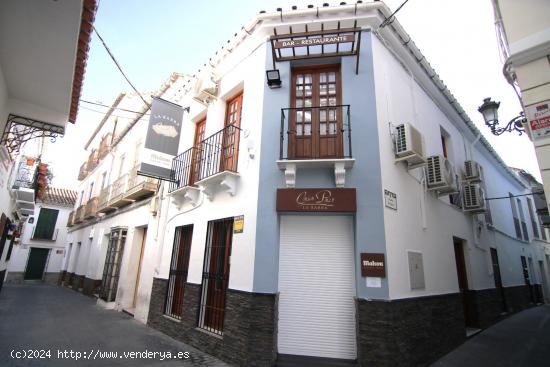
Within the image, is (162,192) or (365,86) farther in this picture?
(162,192)

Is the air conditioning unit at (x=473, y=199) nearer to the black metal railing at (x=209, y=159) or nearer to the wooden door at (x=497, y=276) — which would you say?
the wooden door at (x=497, y=276)

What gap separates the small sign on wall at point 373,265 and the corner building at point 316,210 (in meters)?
0.02

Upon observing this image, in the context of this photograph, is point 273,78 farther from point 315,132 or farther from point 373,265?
point 373,265

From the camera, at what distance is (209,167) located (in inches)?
282

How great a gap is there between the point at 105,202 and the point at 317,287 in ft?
39.1

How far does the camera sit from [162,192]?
29.8 ft

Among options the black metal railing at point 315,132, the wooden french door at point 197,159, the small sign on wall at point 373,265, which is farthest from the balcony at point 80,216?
the small sign on wall at point 373,265

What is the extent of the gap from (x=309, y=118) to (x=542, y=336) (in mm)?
8661

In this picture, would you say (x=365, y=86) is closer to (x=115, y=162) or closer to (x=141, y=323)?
(x=141, y=323)

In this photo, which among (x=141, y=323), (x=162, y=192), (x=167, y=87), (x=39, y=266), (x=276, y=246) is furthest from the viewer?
(x=39, y=266)

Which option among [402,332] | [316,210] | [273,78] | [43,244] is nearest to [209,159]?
[273,78]

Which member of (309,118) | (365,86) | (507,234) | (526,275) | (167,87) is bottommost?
(526,275)

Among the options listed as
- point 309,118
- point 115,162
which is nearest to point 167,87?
point 115,162

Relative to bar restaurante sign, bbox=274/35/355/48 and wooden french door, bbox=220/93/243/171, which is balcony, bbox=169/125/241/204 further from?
bar restaurante sign, bbox=274/35/355/48
